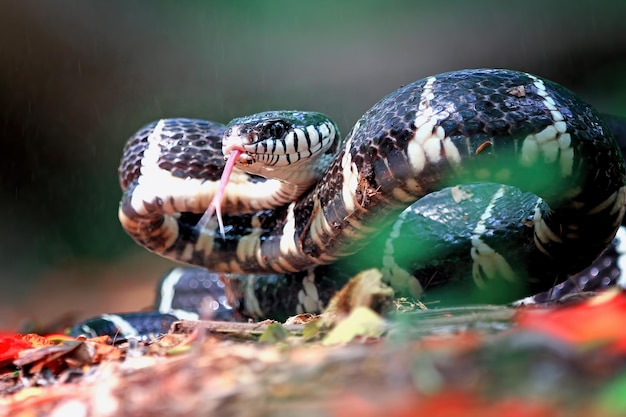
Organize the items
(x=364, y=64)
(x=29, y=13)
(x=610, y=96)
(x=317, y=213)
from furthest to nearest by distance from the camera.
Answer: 1. (x=364, y=64)
2. (x=29, y=13)
3. (x=610, y=96)
4. (x=317, y=213)

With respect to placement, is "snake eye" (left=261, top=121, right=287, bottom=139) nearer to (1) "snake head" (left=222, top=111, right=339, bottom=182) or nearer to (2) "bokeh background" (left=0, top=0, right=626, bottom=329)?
(1) "snake head" (left=222, top=111, right=339, bottom=182)

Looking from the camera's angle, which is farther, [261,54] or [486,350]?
[261,54]

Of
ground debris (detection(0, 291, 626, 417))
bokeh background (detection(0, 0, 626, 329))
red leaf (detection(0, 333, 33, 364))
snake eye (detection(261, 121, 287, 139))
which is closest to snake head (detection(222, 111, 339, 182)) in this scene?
snake eye (detection(261, 121, 287, 139))

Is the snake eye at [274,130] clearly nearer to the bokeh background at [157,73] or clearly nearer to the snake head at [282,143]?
the snake head at [282,143]

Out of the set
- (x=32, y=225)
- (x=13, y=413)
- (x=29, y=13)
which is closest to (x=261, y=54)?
(x=29, y=13)

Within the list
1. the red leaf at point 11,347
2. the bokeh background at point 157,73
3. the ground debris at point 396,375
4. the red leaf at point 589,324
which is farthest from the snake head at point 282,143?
the bokeh background at point 157,73

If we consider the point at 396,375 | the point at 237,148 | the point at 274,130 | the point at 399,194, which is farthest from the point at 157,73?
the point at 396,375

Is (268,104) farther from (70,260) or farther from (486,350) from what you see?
(486,350)
